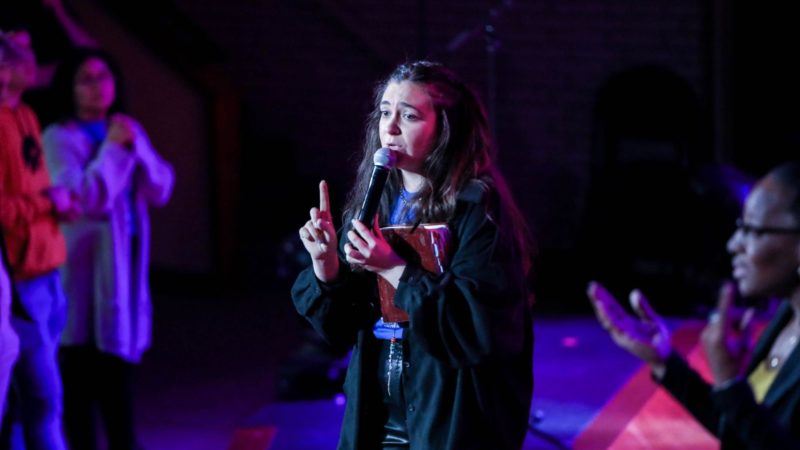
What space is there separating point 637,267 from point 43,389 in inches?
216

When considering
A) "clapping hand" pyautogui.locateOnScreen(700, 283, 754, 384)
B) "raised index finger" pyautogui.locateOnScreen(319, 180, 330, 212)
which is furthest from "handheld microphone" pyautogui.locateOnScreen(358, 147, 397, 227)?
"clapping hand" pyautogui.locateOnScreen(700, 283, 754, 384)

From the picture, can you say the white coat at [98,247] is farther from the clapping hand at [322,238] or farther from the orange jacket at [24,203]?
the clapping hand at [322,238]

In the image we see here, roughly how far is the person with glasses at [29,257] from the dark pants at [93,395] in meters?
0.52

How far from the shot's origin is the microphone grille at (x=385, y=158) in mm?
2586

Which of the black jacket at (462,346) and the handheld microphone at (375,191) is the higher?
the handheld microphone at (375,191)

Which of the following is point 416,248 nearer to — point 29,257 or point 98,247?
point 29,257

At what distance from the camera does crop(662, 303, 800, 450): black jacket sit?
1931 mm

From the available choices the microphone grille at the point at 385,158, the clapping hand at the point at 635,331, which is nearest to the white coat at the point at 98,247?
the microphone grille at the point at 385,158

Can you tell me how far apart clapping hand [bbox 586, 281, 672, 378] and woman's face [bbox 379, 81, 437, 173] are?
689 millimetres

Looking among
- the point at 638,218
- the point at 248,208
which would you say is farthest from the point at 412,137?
the point at 248,208

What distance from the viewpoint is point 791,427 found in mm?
1966

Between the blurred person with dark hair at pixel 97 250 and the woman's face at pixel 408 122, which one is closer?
the woman's face at pixel 408 122

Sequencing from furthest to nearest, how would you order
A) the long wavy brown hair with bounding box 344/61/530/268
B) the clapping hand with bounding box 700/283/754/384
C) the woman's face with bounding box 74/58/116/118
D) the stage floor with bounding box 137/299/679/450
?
1. the stage floor with bounding box 137/299/679/450
2. the woman's face with bounding box 74/58/116/118
3. the long wavy brown hair with bounding box 344/61/530/268
4. the clapping hand with bounding box 700/283/754/384

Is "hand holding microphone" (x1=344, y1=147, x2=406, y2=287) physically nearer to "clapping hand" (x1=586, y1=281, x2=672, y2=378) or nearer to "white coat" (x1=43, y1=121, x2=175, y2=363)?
"clapping hand" (x1=586, y1=281, x2=672, y2=378)
